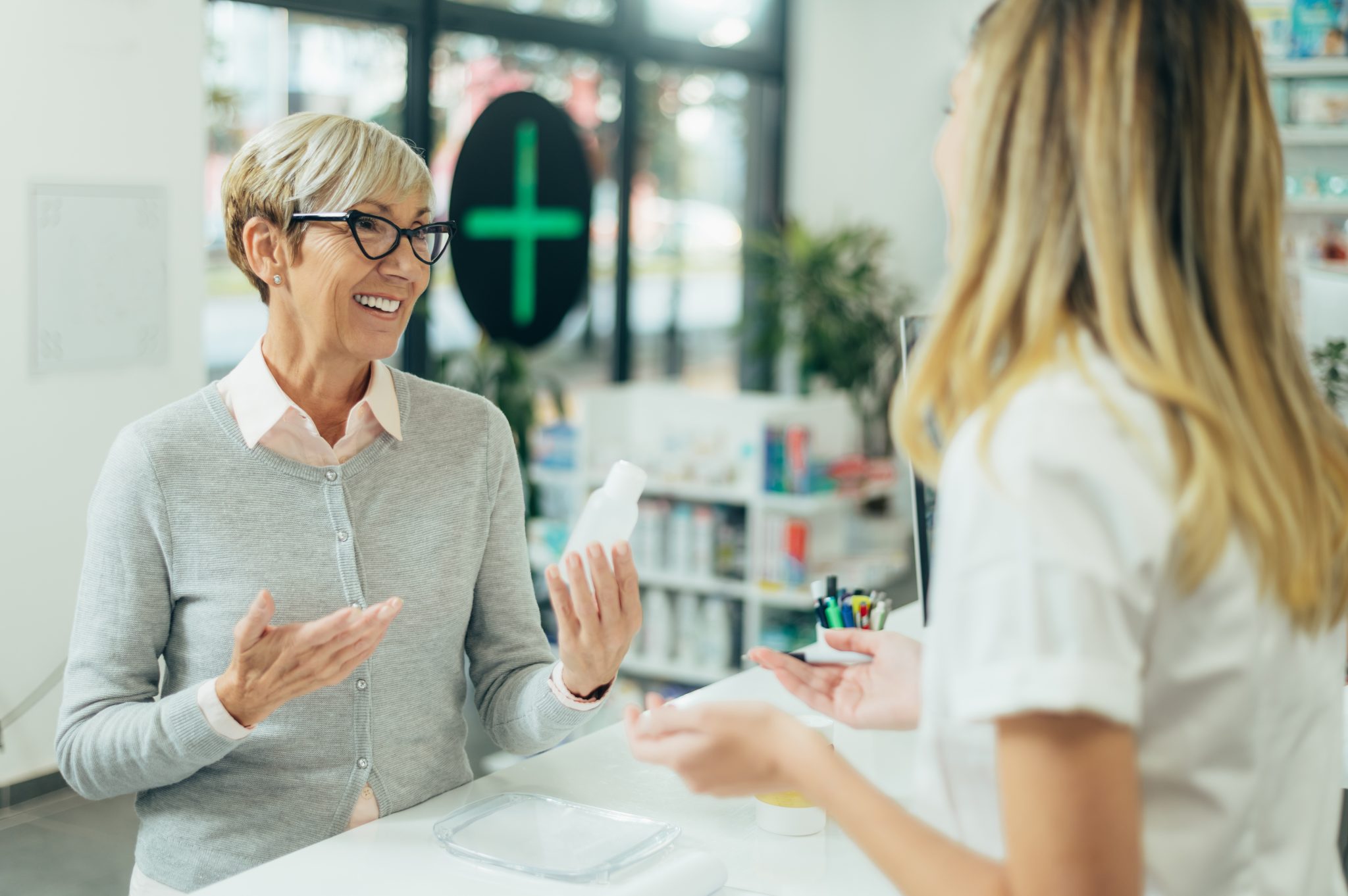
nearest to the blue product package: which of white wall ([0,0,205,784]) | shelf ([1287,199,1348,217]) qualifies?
shelf ([1287,199,1348,217])

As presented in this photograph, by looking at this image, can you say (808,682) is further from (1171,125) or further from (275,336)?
(275,336)

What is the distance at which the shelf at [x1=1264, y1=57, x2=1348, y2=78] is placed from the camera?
507cm

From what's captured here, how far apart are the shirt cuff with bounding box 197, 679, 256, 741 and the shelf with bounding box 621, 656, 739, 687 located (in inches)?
130

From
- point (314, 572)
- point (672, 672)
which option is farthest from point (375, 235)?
point (672, 672)

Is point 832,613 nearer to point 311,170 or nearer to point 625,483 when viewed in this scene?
point 625,483

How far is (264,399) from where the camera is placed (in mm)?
1571

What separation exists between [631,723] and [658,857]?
1.05 feet

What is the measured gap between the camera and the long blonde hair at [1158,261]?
28.5 inches

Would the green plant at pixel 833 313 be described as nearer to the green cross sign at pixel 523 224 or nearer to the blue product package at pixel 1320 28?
the green cross sign at pixel 523 224

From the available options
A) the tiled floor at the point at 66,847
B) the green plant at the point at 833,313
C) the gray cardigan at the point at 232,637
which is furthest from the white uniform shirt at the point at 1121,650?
the green plant at the point at 833,313

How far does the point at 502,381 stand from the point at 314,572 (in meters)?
3.23

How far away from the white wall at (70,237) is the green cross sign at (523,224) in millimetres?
1255

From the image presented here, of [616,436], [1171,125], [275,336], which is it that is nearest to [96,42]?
[616,436]

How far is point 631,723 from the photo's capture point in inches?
40.5
